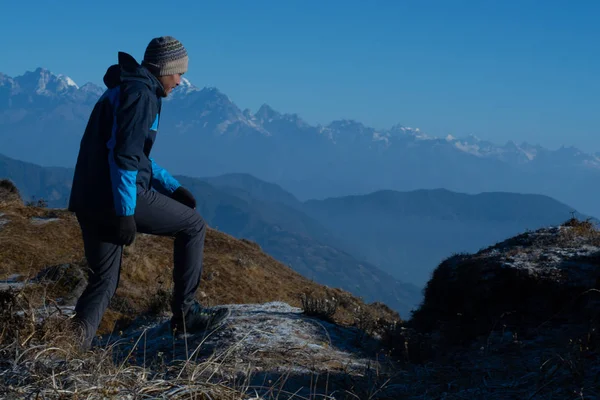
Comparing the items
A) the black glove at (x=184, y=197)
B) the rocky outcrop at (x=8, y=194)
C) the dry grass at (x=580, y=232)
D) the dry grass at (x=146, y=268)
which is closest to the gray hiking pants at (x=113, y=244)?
the black glove at (x=184, y=197)

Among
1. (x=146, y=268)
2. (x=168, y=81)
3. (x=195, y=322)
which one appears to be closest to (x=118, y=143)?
(x=168, y=81)

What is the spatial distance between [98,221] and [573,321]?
431 centimetres

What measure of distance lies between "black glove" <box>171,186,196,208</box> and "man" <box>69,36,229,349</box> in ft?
0.55

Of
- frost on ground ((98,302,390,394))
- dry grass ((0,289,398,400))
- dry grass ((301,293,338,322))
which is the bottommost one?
frost on ground ((98,302,390,394))

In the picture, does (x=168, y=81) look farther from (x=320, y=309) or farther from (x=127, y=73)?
(x=320, y=309)

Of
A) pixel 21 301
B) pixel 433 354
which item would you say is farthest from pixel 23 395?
pixel 433 354

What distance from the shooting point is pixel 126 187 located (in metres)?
4.75

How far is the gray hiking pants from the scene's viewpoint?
5122 millimetres

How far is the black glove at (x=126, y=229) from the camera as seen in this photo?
484 centimetres

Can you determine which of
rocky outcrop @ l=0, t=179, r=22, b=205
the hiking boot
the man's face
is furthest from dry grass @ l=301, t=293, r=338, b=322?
rocky outcrop @ l=0, t=179, r=22, b=205

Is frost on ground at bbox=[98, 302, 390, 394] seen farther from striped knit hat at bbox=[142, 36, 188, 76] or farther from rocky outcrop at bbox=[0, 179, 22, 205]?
rocky outcrop at bbox=[0, 179, 22, 205]

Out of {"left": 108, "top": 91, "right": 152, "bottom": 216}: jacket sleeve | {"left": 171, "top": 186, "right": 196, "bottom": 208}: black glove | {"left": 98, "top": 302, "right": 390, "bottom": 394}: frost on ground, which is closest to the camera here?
{"left": 98, "top": 302, "right": 390, "bottom": 394}: frost on ground

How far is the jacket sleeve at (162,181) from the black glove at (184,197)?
4cm

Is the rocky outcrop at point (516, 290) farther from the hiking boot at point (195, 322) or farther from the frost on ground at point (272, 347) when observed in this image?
the hiking boot at point (195, 322)
